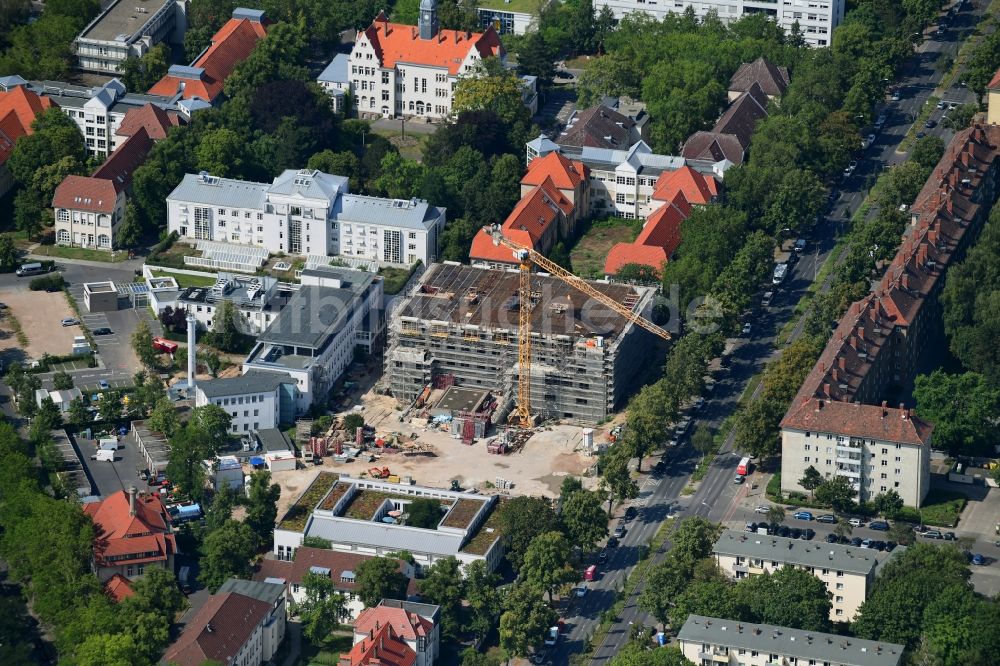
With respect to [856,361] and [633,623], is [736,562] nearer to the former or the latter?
[633,623]

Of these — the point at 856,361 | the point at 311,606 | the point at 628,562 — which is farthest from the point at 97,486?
the point at 856,361

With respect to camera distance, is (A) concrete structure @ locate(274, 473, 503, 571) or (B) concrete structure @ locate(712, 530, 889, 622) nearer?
(B) concrete structure @ locate(712, 530, 889, 622)

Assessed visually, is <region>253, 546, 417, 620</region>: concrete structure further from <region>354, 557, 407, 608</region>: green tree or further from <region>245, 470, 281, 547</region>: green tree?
<region>245, 470, 281, 547</region>: green tree

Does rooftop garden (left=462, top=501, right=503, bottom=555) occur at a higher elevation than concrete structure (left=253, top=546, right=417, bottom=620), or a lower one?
higher

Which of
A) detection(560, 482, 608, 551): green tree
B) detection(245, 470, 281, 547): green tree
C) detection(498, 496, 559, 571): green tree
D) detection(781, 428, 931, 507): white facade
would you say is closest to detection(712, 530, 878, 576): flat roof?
detection(560, 482, 608, 551): green tree

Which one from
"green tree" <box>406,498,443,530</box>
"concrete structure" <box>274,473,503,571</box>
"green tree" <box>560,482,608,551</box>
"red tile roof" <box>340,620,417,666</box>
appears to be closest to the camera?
"red tile roof" <box>340,620,417,666</box>

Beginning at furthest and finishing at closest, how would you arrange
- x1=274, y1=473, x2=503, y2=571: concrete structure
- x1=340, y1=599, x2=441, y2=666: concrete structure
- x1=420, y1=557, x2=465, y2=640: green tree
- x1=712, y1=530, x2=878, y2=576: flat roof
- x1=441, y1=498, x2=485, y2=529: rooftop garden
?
1. x1=441, y1=498, x2=485, y2=529: rooftop garden
2. x1=274, y1=473, x2=503, y2=571: concrete structure
3. x1=420, y1=557, x2=465, y2=640: green tree
4. x1=712, y1=530, x2=878, y2=576: flat roof
5. x1=340, y1=599, x2=441, y2=666: concrete structure
